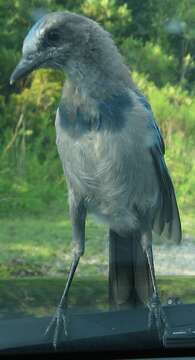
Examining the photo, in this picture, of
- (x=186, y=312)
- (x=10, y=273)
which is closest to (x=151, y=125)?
(x=186, y=312)

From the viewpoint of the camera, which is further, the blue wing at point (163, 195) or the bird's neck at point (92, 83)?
the blue wing at point (163, 195)

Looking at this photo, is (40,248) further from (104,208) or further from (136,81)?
(104,208)

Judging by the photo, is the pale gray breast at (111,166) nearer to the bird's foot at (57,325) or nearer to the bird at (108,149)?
the bird at (108,149)

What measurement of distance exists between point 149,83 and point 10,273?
2.13 metres

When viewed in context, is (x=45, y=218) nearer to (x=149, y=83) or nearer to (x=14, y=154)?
(x=14, y=154)

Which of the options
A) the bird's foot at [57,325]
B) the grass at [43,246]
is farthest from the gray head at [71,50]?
the grass at [43,246]

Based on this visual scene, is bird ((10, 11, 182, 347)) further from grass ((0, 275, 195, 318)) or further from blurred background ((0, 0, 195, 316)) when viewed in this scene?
blurred background ((0, 0, 195, 316))

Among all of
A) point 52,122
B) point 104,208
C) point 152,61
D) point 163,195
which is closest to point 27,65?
point 104,208

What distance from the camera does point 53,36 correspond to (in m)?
2.53

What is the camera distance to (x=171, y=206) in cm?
291

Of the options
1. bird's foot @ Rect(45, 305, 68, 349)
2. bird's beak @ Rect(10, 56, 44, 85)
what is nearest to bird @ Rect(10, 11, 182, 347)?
bird's beak @ Rect(10, 56, 44, 85)

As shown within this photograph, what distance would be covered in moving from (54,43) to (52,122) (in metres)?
4.56

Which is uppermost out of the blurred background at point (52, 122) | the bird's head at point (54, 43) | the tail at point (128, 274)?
the bird's head at point (54, 43)

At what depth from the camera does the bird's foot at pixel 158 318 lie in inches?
85.0
